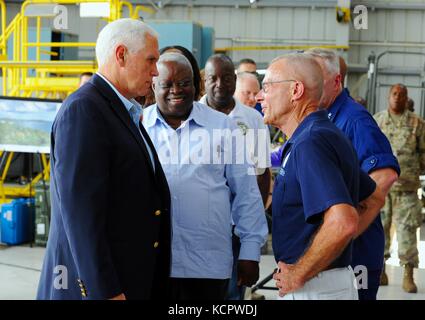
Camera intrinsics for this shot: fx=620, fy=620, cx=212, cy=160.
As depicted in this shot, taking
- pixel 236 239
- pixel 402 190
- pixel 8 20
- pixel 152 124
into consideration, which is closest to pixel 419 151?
pixel 402 190

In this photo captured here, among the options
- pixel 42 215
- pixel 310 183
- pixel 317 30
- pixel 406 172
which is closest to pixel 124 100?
pixel 310 183

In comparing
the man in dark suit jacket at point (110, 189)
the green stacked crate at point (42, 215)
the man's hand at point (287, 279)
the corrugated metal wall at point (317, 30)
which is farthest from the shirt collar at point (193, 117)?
the corrugated metal wall at point (317, 30)

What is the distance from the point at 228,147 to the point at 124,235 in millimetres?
943

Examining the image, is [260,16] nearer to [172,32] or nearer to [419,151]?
[172,32]

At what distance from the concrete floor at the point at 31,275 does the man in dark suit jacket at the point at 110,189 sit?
3663 mm

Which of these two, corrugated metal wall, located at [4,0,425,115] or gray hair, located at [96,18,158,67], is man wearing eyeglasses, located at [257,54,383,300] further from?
corrugated metal wall, located at [4,0,425,115]

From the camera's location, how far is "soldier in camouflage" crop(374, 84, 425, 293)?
6.91 m

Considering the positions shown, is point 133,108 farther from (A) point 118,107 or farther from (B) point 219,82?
(B) point 219,82

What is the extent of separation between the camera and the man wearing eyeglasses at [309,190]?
83.9 inches

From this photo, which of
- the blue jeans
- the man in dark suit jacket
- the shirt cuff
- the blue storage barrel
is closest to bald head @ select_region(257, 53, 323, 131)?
the man in dark suit jacket

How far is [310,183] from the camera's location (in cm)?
215

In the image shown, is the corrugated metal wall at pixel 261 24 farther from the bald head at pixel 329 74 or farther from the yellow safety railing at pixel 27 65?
the bald head at pixel 329 74

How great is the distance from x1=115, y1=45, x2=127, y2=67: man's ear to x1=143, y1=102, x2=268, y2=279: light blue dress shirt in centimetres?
74

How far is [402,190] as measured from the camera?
6992 millimetres
